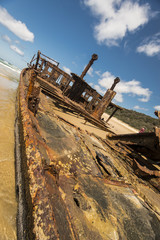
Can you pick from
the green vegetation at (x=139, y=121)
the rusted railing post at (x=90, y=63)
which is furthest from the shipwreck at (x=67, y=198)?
the green vegetation at (x=139, y=121)

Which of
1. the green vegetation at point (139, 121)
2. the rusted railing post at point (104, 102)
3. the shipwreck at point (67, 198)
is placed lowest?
the shipwreck at point (67, 198)

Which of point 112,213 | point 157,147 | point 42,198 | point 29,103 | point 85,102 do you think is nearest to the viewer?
point 42,198

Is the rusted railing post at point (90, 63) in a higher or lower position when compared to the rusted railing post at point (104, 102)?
higher

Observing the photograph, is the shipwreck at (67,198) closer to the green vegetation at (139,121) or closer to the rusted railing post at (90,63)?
the rusted railing post at (90,63)

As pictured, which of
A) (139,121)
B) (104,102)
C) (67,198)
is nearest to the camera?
(67,198)

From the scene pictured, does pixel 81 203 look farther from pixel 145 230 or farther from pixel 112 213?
pixel 145 230

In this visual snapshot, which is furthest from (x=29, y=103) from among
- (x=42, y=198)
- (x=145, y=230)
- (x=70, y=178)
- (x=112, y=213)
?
(x=145, y=230)

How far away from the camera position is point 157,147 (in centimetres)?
304

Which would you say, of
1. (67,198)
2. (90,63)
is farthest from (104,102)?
(67,198)

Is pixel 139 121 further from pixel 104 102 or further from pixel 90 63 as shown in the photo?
pixel 104 102

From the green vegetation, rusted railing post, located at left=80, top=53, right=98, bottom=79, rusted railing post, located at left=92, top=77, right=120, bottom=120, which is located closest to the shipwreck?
rusted railing post, located at left=92, top=77, right=120, bottom=120

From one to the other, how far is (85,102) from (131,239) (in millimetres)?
12180

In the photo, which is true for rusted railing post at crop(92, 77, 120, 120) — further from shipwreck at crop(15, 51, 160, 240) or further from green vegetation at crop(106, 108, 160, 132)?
green vegetation at crop(106, 108, 160, 132)

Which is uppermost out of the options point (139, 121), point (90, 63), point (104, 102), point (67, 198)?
point (139, 121)
